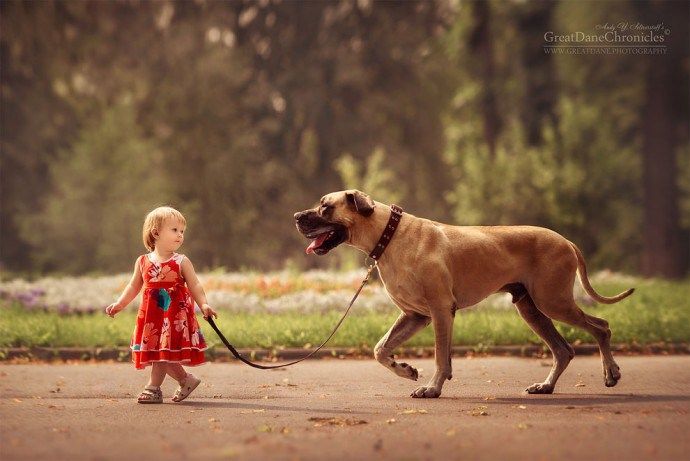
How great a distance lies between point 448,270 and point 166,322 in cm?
248

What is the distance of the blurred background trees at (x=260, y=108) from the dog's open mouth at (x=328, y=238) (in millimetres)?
22127

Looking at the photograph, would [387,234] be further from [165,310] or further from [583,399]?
[583,399]

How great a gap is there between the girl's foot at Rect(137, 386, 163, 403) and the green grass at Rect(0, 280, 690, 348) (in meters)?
3.71

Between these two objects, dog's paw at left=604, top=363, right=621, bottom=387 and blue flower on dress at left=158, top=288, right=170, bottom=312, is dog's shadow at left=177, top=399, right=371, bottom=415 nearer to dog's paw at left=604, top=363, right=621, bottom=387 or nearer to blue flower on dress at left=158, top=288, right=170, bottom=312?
blue flower on dress at left=158, top=288, right=170, bottom=312

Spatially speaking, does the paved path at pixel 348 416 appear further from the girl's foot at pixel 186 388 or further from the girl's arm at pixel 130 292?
the girl's arm at pixel 130 292

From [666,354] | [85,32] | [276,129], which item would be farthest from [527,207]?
[85,32]

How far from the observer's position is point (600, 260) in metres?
25.2

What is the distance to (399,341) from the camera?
9.00 m

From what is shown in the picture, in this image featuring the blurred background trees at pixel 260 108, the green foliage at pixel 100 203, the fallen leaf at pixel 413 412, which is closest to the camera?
the fallen leaf at pixel 413 412

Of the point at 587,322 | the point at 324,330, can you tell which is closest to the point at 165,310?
the point at 587,322

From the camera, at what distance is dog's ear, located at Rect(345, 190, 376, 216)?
8836 millimetres

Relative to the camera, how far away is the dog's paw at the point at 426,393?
8.69 metres

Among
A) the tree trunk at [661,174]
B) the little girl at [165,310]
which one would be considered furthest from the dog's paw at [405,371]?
the tree trunk at [661,174]

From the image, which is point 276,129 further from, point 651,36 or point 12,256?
point 651,36
